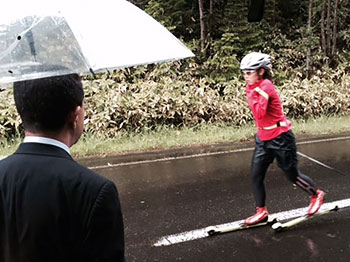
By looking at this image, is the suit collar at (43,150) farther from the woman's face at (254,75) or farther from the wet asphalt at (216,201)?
the woman's face at (254,75)

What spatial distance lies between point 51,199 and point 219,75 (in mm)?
11672

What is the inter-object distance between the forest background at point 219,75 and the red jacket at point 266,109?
15.4 feet

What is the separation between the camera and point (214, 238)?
4.21 metres

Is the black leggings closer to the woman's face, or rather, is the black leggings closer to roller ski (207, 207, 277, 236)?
roller ski (207, 207, 277, 236)

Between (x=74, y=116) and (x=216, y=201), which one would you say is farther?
(x=216, y=201)

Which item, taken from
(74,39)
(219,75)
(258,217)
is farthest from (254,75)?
(219,75)

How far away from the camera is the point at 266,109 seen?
4238mm

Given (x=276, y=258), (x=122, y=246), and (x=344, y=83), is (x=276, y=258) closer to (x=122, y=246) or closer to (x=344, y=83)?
(x=122, y=246)

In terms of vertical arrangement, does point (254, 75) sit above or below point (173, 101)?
above

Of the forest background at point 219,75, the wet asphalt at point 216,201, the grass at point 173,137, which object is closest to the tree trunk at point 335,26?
the forest background at point 219,75

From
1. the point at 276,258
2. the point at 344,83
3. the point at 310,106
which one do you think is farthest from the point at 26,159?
the point at 344,83

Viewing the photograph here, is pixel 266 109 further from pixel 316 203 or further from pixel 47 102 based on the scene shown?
pixel 47 102

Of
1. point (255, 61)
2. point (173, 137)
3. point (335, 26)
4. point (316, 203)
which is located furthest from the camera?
point (335, 26)

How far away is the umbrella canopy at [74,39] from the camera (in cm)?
162
